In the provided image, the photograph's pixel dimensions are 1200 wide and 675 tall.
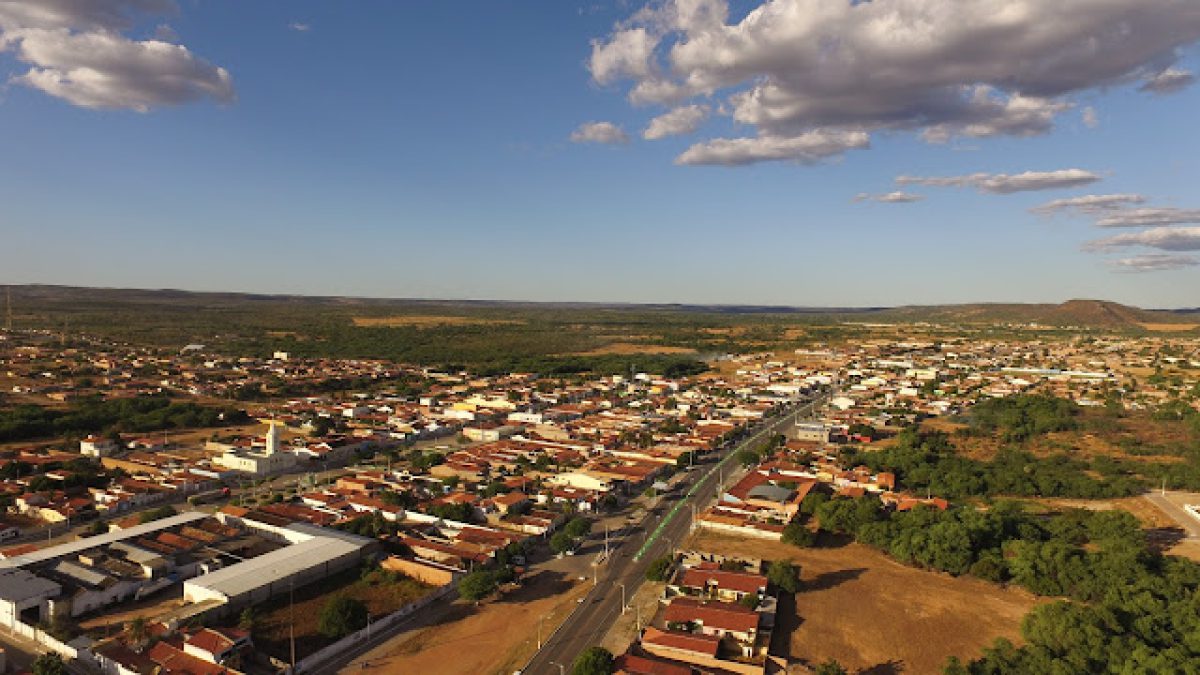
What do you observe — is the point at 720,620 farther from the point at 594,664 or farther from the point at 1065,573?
the point at 1065,573

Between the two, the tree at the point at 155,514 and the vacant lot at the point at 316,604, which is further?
the tree at the point at 155,514

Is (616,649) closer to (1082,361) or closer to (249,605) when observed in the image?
(249,605)

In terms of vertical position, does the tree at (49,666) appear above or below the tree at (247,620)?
Result: above

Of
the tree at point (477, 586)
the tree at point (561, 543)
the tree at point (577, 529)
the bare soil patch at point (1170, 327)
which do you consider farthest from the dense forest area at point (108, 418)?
the bare soil patch at point (1170, 327)

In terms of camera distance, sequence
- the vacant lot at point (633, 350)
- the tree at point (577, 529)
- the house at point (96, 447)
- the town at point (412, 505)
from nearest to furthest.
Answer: the town at point (412, 505) < the tree at point (577, 529) < the house at point (96, 447) < the vacant lot at point (633, 350)

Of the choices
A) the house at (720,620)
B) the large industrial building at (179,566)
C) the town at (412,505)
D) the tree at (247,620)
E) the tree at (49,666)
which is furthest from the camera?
the large industrial building at (179,566)

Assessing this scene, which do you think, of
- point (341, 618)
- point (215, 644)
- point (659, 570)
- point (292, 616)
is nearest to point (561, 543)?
point (659, 570)

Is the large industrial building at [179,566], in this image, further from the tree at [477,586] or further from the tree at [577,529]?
the tree at [577,529]
